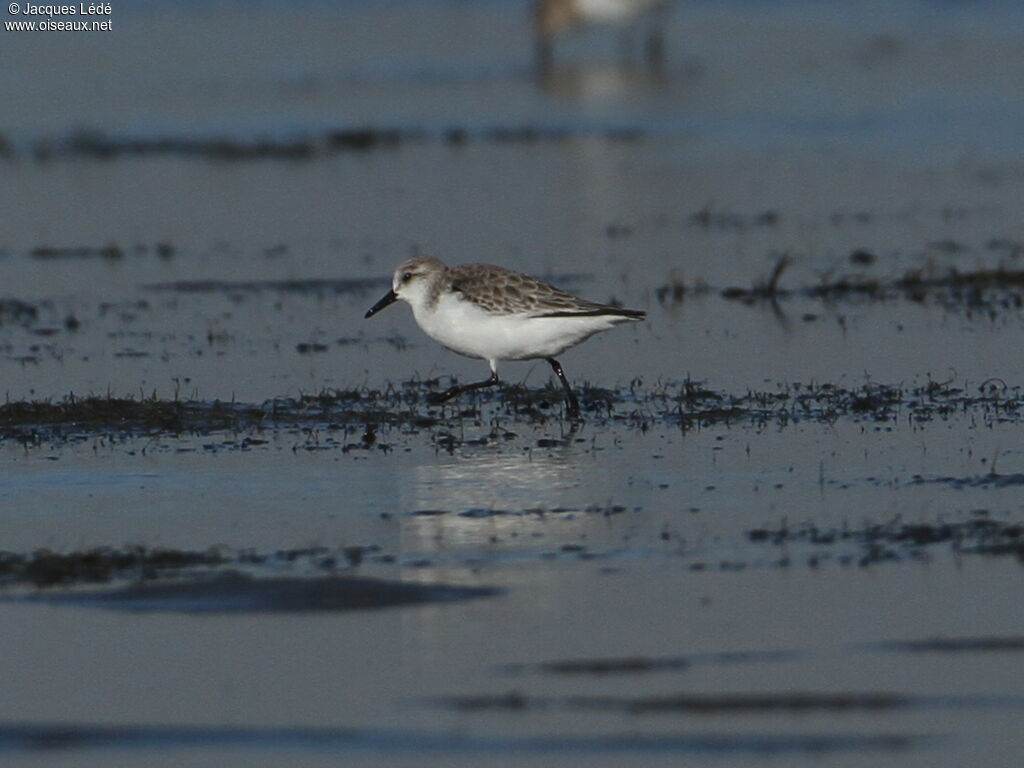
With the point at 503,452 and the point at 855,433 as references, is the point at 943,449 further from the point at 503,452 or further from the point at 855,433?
the point at 503,452

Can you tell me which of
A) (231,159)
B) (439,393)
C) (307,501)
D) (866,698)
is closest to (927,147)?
(231,159)

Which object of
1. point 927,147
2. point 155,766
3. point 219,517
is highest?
point 927,147

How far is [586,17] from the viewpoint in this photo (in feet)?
137

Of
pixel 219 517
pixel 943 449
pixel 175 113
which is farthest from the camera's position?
pixel 175 113

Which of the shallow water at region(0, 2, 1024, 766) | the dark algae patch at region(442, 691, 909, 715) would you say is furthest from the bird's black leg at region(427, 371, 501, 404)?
the dark algae patch at region(442, 691, 909, 715)

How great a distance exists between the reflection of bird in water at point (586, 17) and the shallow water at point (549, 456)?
1056cm

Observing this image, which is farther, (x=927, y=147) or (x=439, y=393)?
(x=927, y=147)

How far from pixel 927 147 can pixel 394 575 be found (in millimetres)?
19542

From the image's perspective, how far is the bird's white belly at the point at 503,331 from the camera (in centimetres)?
1243

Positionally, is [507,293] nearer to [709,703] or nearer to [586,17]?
[709,703]

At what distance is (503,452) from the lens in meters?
11.5

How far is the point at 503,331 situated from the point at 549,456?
1419 millimetres

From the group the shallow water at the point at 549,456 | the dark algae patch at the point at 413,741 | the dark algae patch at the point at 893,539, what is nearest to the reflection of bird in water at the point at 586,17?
the shallow water at the point at 549,456

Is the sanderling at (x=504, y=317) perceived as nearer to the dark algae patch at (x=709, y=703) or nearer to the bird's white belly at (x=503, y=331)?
the bird's white belly at (x=503, y=331)
